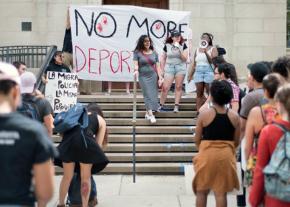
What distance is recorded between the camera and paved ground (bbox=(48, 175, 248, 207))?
8.79 m

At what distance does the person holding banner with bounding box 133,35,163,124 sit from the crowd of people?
72mm

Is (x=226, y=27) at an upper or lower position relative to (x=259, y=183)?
upper

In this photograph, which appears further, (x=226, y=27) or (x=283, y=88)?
(x=226, y=27)

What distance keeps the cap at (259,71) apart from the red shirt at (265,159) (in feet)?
6.06

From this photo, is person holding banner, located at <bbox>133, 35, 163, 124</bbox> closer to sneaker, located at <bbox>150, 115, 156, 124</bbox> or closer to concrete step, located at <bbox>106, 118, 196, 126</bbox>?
sneaker, located at <bbox>150, 115, 156, 124</bbox>

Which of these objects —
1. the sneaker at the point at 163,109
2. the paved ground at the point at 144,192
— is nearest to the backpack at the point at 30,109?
the paved ground at the point at 144,192

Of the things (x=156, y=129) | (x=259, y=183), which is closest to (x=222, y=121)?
(x=259, y=183)

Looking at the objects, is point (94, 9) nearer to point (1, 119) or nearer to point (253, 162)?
point (253, 162)

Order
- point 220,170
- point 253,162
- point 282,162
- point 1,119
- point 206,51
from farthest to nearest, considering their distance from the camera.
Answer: point 206,51 < point 220,170 < point 253,162 < point 282,162 < point 1,119

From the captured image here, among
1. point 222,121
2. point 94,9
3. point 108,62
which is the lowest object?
point 222,121

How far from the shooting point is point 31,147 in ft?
11.9

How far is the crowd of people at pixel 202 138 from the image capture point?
12.0ft

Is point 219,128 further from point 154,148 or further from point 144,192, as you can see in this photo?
point 154,148

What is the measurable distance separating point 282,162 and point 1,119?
2.08 m
